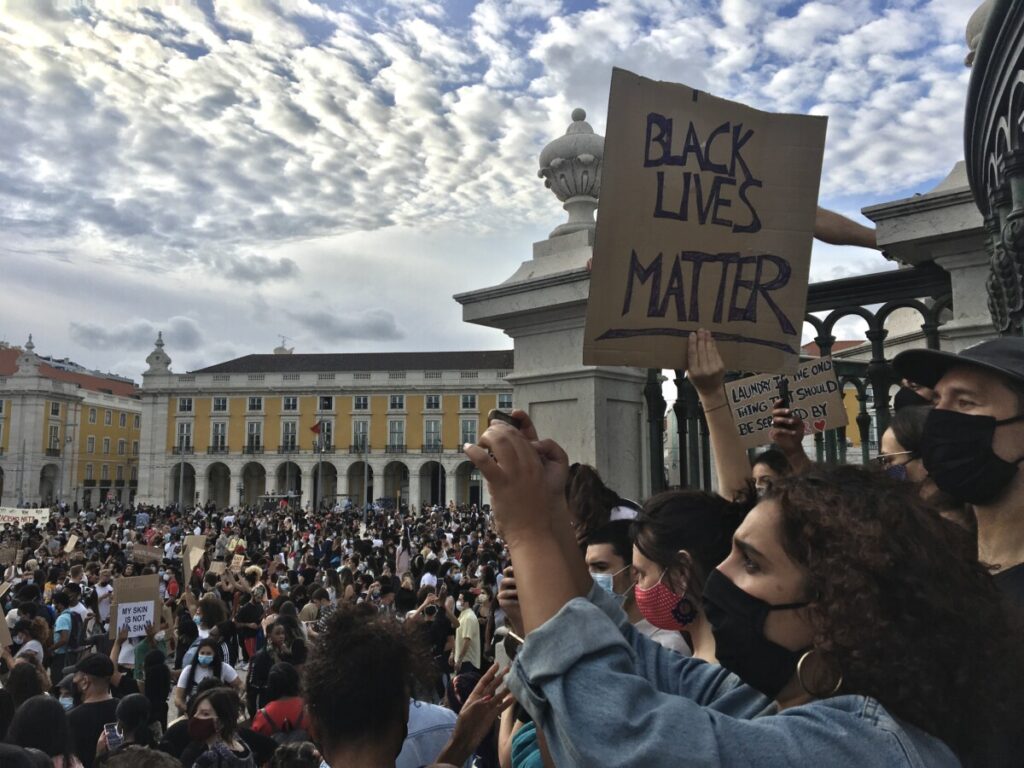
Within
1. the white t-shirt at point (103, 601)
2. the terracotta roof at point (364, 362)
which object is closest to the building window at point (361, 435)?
the terracotta roof at point (364, 362)

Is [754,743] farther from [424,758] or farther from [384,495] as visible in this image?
[384,495]

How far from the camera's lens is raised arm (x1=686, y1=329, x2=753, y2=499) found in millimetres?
2045

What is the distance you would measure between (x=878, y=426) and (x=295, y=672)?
311cm

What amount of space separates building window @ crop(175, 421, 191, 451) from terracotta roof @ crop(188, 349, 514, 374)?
4489mm

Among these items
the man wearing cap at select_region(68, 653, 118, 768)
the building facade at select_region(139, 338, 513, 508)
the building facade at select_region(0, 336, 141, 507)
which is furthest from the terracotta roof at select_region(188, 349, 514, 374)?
the man wearing cap at select_region(68, 653, 118, 768)

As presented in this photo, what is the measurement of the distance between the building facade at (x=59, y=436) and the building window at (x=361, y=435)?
23306 millimetres

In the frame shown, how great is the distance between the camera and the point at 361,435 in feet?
207

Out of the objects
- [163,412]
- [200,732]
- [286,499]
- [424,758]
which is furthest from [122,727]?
[163,412]

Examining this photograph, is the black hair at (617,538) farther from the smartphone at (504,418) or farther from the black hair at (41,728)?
the black hair at (41,728)

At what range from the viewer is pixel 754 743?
92 cm

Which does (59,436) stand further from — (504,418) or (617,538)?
(504,418)

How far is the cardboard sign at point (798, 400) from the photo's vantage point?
2.93 meters

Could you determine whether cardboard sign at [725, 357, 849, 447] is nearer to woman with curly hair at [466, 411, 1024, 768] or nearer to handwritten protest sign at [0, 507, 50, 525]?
woman with curly hair at [466, 411, 1024, 768]

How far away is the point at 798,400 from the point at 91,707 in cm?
415
